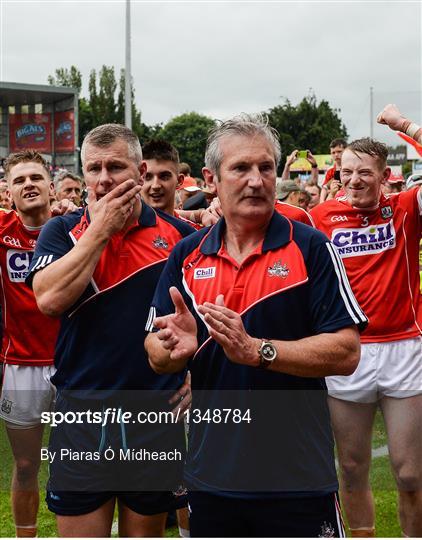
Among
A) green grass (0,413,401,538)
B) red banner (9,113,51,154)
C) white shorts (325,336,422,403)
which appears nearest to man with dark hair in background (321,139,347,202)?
green grass (0,413,401,538)

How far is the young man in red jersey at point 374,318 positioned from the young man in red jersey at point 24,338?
1874mm

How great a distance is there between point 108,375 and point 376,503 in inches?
125

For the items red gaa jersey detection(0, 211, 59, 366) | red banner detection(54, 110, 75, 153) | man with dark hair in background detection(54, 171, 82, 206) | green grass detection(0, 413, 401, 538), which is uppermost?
red banner detection(54, 110, 75, 153)

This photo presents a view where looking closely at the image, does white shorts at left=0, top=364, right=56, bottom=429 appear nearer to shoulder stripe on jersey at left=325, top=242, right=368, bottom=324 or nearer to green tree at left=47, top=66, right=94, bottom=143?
shoulder stripe on jersey at left=325, top=242, right=368, bottom=324

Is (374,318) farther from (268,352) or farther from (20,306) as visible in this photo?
(268,352)

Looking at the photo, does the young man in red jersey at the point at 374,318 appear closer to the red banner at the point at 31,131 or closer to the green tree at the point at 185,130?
the red banner at the point at 31,131

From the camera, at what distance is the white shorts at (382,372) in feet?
16.0

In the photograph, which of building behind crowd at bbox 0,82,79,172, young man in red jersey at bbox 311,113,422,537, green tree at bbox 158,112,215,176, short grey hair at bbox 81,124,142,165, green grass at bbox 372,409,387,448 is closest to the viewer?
short grey hair at bbox 81,124,142,165

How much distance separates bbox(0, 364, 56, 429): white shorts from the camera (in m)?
5.13

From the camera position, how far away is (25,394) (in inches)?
203

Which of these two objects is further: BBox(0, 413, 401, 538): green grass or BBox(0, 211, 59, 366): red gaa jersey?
BBox(0, 413, 401, 538): green grass

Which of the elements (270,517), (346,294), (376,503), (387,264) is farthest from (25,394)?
(346,294)

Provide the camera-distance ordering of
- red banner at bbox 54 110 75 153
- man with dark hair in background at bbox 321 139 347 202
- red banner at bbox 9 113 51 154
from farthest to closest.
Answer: red banner at bbox 9 113 51 154 < red banner at bbox 54 110 75 153 < man with dark hair in background at bbox 321 139 347 202

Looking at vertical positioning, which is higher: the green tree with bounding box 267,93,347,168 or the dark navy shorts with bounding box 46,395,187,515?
the green tree with bounding box 267,93,347,168
